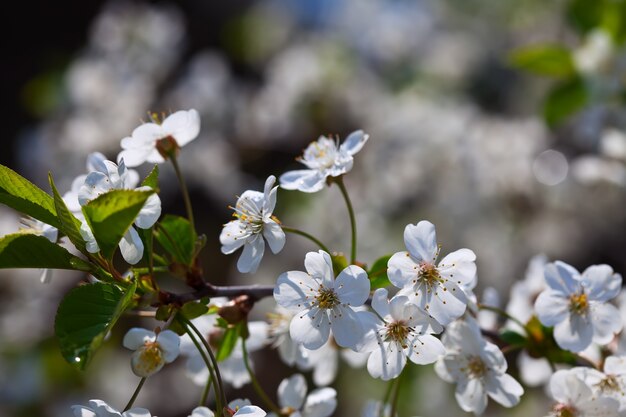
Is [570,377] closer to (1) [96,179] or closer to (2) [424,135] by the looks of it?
(1) [96,179]

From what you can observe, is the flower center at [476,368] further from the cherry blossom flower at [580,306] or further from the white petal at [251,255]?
the white petal at [251,255]

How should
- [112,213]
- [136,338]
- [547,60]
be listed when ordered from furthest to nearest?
[547,60], [136,338], [112,213]

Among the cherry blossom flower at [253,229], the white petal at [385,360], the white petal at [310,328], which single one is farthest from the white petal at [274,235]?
the white petal at [385,360]

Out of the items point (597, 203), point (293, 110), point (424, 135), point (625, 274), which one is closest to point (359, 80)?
point (293, 110)

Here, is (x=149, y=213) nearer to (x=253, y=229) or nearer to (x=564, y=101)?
(x=253, y=229)

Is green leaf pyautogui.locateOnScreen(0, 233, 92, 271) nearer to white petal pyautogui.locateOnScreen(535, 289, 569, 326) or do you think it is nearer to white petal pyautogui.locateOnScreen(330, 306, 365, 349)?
white petal pyautogui.locateOnScreen(330, 306, 365, 349)

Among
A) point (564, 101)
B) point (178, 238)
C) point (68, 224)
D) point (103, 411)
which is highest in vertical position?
point (564, 101)

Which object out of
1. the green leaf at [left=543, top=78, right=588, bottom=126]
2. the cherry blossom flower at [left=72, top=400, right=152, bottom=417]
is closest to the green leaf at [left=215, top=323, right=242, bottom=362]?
the cherry blossom flower at [left=72, top=400, right=152, bottom=417]

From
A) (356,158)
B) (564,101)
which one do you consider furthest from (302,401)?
(356,158)
